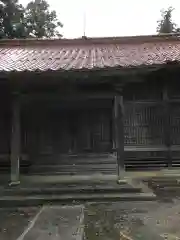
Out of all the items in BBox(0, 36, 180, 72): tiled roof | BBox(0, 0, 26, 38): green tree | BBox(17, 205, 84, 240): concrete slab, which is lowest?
BBox(17, 205, 84, 240): concrete slab

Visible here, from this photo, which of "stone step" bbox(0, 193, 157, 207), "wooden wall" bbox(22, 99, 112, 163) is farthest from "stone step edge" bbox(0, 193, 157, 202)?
"wooden wall" bbox(22, 99, 112, 163)

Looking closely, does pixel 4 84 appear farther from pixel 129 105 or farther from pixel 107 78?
pixel 129 105

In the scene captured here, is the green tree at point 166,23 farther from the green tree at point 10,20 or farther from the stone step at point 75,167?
the stone step at point 75,167

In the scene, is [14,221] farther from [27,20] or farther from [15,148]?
[27,20]

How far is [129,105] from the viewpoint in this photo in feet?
34.9

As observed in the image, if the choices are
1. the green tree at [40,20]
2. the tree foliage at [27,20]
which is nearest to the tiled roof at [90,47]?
the tree foliage at [27,20]

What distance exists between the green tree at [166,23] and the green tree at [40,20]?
10.7m

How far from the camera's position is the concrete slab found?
15.7ft

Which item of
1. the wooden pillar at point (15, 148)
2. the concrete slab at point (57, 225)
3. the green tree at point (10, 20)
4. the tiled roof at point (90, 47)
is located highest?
the green tree at point (10, 20)

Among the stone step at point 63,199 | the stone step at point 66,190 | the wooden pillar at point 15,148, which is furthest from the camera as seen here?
the wooden pillar at point 15,148

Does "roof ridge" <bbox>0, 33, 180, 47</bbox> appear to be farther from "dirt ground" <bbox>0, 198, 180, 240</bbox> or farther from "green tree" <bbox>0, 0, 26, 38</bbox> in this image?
"green tree" <bbox>0, 0, 26, 38</bbox>

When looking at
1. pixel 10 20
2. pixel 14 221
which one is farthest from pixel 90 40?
pixel 10 20

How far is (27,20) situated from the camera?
3388cm

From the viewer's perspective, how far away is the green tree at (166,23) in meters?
34.9
